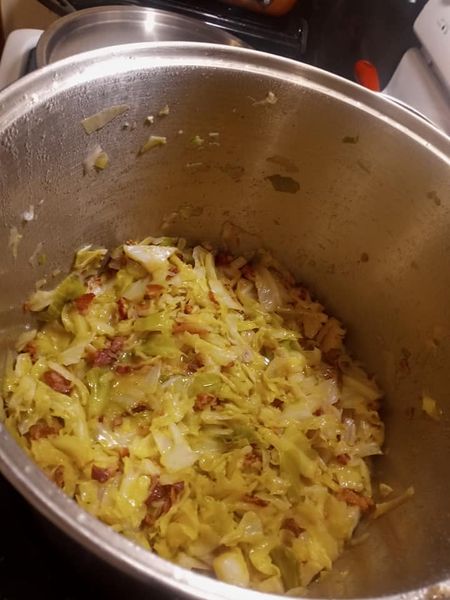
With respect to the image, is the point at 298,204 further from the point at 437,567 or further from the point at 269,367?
the point at 437,567

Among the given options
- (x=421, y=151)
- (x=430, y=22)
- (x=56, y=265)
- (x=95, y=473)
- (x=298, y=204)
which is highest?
(x=430, y=22)

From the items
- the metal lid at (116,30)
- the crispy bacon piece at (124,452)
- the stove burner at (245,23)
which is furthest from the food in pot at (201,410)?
the stove burner at (245,23)

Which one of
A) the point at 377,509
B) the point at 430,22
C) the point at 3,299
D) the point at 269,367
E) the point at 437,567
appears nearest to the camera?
the point at 437,567

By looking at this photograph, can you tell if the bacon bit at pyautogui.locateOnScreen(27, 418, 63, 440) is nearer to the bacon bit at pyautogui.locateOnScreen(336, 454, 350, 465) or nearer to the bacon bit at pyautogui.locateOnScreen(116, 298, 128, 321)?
the bacon bit at pyautogui.locateOnScreen(116, 298, 128, 321)

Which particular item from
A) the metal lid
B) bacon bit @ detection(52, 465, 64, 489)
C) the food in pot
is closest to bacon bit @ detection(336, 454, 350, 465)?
the food in pot

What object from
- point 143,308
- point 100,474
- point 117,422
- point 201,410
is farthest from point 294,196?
point 100,474

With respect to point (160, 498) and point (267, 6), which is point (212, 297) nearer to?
point (160, 498)

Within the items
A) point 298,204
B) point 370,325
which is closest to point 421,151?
point 298,204
